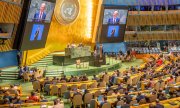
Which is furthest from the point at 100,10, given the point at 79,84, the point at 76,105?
the point at 76,105

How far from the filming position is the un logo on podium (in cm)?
3120

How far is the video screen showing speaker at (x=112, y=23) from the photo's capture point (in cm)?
3481

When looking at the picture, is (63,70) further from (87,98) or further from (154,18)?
(154,18)

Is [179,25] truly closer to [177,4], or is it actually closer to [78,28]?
[177,4]

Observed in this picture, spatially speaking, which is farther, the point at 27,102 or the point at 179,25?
the point at 179,25

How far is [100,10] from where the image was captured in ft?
115

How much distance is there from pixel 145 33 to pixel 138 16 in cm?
270

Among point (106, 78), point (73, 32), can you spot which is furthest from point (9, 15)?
point (73, 32)

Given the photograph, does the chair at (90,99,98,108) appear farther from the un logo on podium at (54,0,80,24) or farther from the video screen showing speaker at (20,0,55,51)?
the un logo on podium at (54,0,80,24)

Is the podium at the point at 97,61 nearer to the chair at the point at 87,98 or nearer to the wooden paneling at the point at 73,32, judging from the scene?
the wooden paneling at the point at 73,32

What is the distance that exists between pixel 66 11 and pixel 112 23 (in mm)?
6392

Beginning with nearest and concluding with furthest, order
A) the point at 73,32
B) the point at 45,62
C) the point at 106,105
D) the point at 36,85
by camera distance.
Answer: the point at 106,105
the point at 36,85
the point at 45,62
the point at 73,32

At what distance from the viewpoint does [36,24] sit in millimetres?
25125

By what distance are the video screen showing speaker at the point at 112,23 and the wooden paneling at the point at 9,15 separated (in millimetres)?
12516
